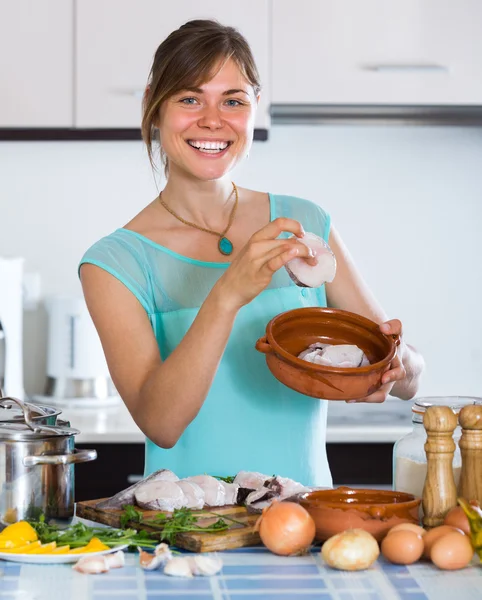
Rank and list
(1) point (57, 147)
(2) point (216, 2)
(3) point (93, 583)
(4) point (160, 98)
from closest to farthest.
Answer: (3) point (93, 583)
(4) point (160, 98)
(2) point (216, 2)
(1) point (57, 147)

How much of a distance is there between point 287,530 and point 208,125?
72cm

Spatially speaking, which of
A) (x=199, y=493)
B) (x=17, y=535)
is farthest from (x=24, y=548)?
(x=199, y=493)

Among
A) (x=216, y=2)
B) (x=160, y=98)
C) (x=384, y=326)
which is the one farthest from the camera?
(x=216, y=2)

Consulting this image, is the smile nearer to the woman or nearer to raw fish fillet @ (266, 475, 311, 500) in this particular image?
the woman

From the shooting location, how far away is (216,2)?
2561 millimetres

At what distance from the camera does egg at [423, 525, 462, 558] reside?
3.45 feet

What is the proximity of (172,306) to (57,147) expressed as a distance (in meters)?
1.39

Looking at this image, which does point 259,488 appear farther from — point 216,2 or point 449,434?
point 216,2

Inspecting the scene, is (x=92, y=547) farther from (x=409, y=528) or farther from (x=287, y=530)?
(x=409, y=528)

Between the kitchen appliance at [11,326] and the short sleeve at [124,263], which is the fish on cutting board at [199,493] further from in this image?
the kitchen appliance at [11,326]

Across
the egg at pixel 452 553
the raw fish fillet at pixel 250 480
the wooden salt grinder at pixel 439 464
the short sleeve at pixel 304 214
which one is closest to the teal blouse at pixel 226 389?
the short sleeve at pixel 304 214

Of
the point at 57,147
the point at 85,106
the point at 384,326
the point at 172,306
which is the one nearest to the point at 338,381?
the point at 384,326

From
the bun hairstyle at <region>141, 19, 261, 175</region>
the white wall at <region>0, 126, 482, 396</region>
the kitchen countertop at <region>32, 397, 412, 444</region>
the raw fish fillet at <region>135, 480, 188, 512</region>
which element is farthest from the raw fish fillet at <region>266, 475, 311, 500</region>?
the white wall at <region>0, 126, 482, 396</region>

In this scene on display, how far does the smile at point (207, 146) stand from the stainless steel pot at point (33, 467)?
22.8 inches
